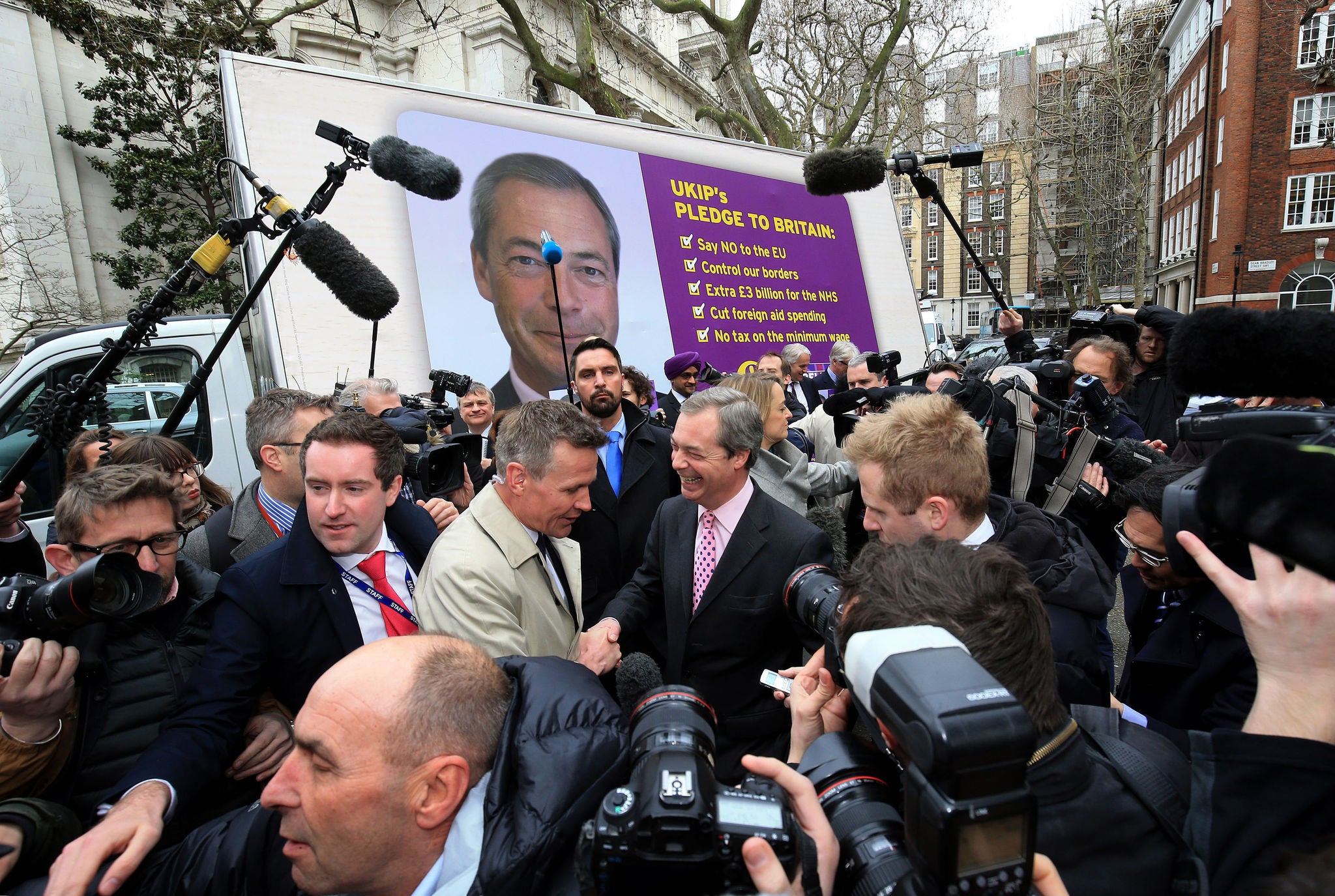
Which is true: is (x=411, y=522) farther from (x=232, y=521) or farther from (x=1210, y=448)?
(x=1210, y=448)

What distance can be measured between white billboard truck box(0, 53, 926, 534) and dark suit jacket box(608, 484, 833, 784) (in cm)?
270

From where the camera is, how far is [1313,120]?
2623 centimetres

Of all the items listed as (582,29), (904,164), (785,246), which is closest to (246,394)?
(904,164)

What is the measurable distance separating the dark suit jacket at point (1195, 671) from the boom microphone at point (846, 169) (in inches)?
119

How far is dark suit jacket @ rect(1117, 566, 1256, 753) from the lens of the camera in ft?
4.81

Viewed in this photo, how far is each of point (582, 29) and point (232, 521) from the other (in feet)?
31.7

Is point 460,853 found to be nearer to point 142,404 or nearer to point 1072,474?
point 1072,474

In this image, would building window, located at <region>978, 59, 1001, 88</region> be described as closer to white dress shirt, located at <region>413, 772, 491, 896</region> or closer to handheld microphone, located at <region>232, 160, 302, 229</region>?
handheld microphone, located at <region>232, 160, 302, 229</region>

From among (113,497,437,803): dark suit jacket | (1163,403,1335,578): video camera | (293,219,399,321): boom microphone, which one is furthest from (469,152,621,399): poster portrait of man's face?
(1163,403,1335,578): video camera

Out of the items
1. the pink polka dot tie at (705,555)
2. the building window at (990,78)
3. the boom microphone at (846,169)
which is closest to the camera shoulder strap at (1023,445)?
the pink polka dot tie at (705,555)

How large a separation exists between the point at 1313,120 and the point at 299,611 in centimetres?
3865

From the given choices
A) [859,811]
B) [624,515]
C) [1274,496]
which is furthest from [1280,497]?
[624,515]

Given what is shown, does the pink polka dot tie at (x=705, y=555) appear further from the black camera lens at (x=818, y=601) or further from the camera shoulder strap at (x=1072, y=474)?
the camera shoulder strap at (x=1072, y=474)

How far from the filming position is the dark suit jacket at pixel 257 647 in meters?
1.63
